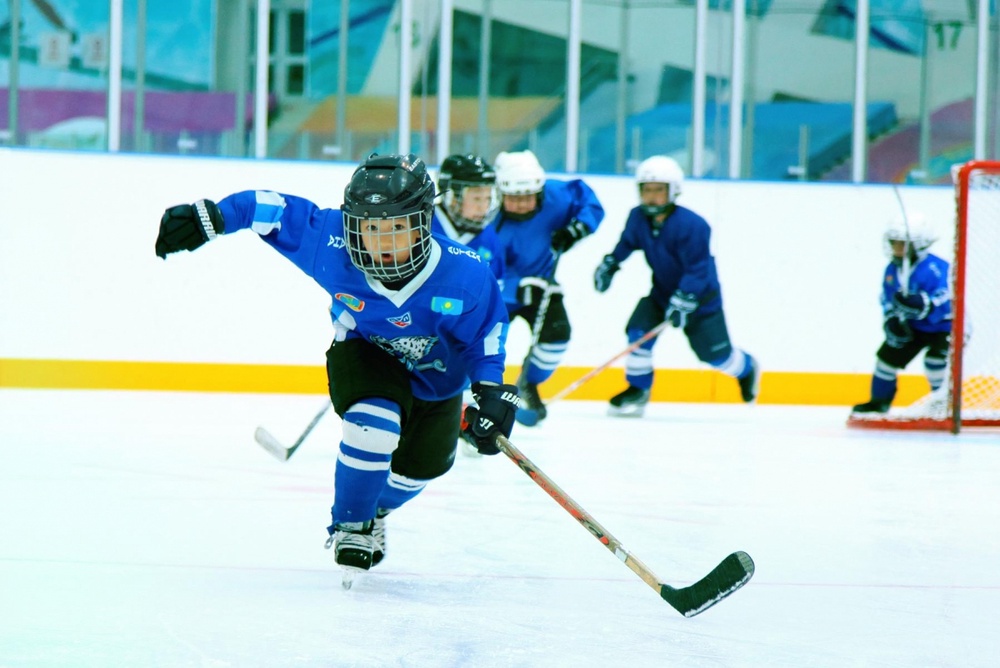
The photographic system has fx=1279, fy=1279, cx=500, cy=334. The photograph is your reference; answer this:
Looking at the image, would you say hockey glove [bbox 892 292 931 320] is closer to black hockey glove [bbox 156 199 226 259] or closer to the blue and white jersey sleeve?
the blue and white jersey sleeve

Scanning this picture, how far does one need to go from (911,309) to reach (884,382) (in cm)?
44

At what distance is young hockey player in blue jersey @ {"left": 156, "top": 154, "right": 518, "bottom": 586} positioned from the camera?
2.24 meters

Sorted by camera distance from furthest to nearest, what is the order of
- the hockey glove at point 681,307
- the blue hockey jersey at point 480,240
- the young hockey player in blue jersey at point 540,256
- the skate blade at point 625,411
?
the skate blade at point 625,411
the hockey glove at point 681,307
the young hockey player in blue jersey at point 540,256
the blue hockey jersey at point 480,240

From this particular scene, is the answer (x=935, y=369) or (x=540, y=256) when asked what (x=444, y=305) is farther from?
(x=935, y=369)

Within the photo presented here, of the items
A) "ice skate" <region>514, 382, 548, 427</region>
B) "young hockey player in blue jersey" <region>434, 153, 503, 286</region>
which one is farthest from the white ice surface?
"young hockey player in blue jersey" <region>434, 153, 503, 286</region>

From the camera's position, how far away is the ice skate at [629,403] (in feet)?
20.1

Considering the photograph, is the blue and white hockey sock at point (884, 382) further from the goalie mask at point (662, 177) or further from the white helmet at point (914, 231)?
the goalie mask at point (662, 177)

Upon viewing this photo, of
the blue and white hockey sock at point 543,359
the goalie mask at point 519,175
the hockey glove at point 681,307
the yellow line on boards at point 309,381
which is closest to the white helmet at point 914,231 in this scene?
the hockey glove at point 681,307

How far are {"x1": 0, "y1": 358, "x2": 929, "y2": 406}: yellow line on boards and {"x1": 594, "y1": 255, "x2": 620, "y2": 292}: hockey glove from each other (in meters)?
0.97

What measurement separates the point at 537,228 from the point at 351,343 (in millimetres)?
2890

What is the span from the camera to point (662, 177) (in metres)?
5.84

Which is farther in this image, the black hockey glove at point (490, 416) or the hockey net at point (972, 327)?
the hockey net at point (972, 327)

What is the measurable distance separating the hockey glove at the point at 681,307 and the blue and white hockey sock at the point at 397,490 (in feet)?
11.7

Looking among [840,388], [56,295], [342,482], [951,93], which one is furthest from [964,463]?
[56,295]
